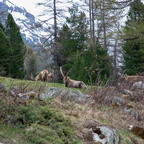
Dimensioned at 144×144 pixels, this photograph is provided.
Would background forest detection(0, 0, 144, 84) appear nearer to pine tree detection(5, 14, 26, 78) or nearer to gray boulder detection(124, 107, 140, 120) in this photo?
pine tree detection(5, 14, 26, 78)

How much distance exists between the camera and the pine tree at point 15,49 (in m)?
29.1

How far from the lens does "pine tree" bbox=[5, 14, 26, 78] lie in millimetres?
29141

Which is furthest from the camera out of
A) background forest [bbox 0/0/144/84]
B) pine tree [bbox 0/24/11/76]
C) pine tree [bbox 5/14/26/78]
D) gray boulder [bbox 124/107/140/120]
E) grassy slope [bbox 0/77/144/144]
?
pine tree [bbox 5/14/26/78]

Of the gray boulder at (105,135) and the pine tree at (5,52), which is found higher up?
the pine tree at (5,52)

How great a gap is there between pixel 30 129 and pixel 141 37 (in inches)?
416

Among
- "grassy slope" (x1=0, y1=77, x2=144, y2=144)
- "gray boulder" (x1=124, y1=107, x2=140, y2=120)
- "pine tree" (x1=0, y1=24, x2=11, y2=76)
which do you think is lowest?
"gray boulder" (x1=124, y1=107, x2=140, y2=120)

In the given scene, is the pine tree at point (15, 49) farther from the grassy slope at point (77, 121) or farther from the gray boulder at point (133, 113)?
the grassy slope at point (77, 121)

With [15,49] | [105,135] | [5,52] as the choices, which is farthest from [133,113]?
[15,49]

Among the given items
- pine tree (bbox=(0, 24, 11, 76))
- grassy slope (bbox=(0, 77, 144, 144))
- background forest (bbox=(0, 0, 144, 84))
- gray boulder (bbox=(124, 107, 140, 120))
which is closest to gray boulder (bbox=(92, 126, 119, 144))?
grassy slope (bbox=(0, 77, 144, 144))

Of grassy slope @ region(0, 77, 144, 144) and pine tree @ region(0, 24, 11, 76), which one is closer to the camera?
grassy slope @ region(0, 77, 144, 144)

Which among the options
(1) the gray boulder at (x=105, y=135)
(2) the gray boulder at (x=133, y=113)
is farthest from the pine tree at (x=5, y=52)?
(1) the gray boulder at (x=105, y=135)

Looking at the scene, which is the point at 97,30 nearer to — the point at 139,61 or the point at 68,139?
the point at 139,61

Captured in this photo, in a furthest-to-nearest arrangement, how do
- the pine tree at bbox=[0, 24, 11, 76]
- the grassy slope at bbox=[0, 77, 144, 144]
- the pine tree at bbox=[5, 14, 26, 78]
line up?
the pine tree at bbox=[5, 14, 26, 78], the pine tree at bbox=[0, 24, 11, 76], the grassy slope at bbox=[0, 77, 144, 144]

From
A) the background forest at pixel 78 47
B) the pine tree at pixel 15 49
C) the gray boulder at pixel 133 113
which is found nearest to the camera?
the gray boulder at pixel 133 113
